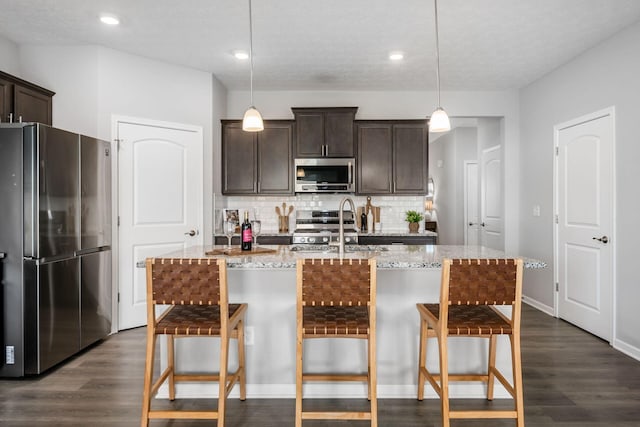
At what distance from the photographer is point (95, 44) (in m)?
3.85

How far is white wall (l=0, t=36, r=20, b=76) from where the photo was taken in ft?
12.0

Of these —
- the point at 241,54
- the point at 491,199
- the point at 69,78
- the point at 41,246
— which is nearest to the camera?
the point at 41,246

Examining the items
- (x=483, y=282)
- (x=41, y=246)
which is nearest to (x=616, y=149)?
(x=483, y=282)

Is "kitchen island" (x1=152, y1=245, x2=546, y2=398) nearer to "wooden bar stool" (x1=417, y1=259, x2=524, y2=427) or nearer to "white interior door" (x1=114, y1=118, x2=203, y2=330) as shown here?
"wooden bar stool" (x1=417, y1=259, x2=524, y2=427)

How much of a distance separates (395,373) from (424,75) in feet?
11.4

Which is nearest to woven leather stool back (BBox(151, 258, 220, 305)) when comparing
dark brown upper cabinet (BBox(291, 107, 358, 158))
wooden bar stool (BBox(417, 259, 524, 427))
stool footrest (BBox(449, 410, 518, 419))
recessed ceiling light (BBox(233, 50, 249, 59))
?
wooden bar stool (BBox(417, 259, 524, 427))

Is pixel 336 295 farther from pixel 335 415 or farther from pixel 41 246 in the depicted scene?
pixel 41 246

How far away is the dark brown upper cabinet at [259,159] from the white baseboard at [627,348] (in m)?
3.56

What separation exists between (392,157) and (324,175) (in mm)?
871

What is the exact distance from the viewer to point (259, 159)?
16.3 feet

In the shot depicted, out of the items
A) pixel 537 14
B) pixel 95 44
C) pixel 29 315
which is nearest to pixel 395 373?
pixel 29 315

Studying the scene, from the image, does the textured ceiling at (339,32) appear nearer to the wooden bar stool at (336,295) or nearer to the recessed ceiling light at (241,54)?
the recessed ceiling light at (241,54)

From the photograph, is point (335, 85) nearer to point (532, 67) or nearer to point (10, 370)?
point (532, 67)

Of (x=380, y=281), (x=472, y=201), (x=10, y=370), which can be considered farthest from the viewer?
(x=472, y=201)
